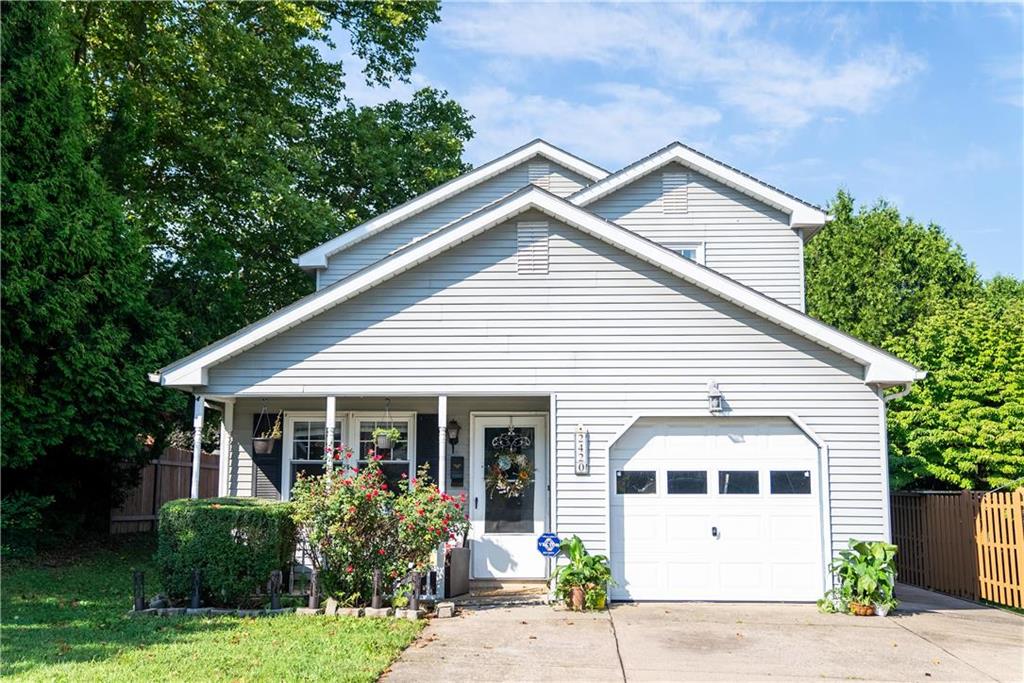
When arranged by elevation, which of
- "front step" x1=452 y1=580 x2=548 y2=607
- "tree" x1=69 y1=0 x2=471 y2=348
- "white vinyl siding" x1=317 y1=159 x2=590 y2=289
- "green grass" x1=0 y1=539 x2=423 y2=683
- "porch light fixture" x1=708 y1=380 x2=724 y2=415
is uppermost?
"tree" x1=69 y1=0 x2=471 y2=348

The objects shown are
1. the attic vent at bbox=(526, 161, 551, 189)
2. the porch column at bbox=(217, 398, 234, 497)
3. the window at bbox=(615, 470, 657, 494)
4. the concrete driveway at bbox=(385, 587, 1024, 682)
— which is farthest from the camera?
the attic vent at bbox=(526, 161, 551, 189)

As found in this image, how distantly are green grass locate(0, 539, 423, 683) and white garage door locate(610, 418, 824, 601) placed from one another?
340 centimetres

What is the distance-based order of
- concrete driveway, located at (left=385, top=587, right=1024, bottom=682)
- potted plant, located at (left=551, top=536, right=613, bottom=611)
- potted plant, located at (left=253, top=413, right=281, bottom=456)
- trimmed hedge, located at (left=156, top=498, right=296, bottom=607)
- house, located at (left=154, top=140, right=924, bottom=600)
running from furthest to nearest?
potted plant, located at (left=253, top=413, right=281, bottom=456)
house, located at (left=154, top=140, right=924, bottom=600)
potted plant, located at (left=551, top=536, right=613, bottom=611)
trimmed hedge, located at (left=156, top=498, right=296, bottom=607)
concrete driveway, located at (left=385, top=587, right=1024, bottom=682)

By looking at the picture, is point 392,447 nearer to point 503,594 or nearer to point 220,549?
point 503,594

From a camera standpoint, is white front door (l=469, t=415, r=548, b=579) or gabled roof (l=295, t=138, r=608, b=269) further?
gabled roof (l=295, t=138, r=608, b=269)

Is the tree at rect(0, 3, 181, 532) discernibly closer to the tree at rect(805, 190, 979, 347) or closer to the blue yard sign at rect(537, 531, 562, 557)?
the blue yard sign at rect(537, 531, 562, 557)

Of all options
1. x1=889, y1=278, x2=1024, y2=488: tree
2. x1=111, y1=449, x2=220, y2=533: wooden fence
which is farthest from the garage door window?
x1=111, y1=449, x2=220, y2=533: wooden fence

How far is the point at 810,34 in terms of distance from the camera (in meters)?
12.7

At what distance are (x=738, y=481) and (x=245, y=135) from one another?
48.5ft

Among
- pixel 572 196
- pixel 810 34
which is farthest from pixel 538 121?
pixel 810 34

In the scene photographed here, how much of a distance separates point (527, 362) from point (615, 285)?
62.2 inches

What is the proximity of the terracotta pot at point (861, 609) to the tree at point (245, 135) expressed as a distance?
13189 mm

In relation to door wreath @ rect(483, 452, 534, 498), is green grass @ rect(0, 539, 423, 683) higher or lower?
lower

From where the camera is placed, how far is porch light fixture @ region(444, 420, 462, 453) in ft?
42.3
